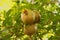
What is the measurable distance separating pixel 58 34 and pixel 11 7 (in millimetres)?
303

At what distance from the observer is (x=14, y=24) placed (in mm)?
955

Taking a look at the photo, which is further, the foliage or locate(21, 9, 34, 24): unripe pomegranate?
the foliage

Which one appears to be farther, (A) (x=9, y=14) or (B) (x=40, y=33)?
(B) (x=40, y=33)

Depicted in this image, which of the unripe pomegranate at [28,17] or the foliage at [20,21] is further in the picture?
the foliage at [20,21]

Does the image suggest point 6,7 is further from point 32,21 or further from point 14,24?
point 32,21

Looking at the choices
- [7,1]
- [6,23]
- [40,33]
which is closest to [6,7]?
[7,1]

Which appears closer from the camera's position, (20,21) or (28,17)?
(28,17)

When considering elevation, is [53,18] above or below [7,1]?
below

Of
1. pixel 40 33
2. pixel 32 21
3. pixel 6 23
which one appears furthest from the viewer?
pixel 40 33

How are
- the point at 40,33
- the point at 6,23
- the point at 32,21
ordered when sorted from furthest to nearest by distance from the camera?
the point at 40,33, the point at 6,23, the point at 32,21

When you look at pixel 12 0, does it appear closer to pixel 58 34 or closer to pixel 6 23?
pixel 6 23

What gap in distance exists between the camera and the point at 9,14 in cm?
95

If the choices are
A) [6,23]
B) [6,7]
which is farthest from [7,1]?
[6,23]

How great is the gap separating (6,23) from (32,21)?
0.77 feet
